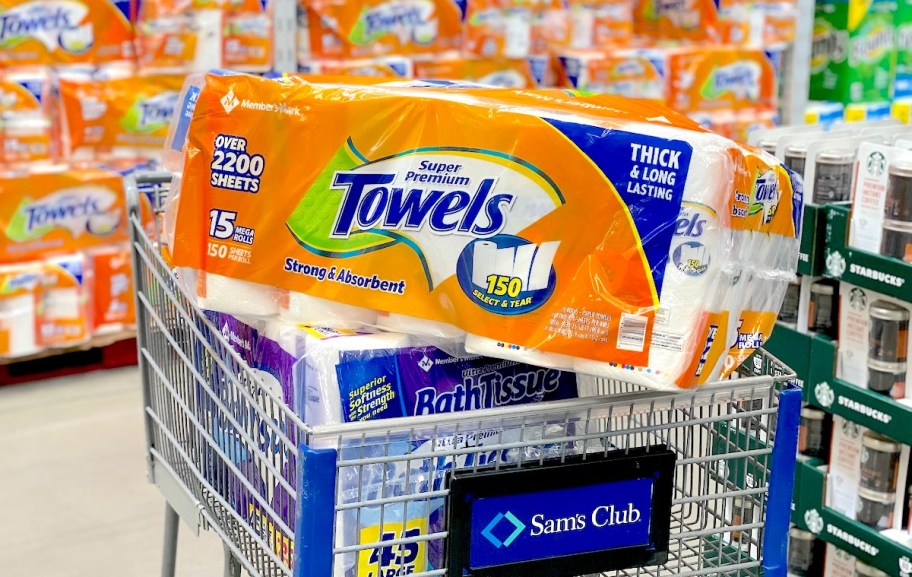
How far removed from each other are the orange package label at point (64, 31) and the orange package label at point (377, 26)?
2.14 ft

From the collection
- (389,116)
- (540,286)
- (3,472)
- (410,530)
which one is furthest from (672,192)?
(3,472)

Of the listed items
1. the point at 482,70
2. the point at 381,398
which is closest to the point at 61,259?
the point at 482,70

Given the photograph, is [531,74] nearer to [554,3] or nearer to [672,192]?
[554,3]

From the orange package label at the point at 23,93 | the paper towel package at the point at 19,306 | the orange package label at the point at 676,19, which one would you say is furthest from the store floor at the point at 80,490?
the orange package label at the point at 676,19

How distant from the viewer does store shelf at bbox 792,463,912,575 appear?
7.22 feet

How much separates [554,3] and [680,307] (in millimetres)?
3309

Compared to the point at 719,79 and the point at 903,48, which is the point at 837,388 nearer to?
the point at 719,79

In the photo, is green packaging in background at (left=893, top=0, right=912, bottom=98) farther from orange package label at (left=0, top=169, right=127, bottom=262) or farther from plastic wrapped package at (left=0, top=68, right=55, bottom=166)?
plastic wrapped package at (left=0, top=68, right=55, bottom=166)

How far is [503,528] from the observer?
1327mm

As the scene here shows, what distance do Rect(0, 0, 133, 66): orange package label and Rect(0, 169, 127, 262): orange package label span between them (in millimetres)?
370

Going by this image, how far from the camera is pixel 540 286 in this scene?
1.35 meters

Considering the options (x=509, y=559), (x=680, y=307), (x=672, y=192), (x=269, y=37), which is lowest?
(x=509, y=559)

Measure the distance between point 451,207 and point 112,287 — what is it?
2.78 m

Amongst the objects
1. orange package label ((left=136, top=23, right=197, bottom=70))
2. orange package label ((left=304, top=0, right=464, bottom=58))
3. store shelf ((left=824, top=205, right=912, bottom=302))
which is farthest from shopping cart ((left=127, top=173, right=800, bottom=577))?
orange package label ((left=304, top=0, right=464, bottom=58))
